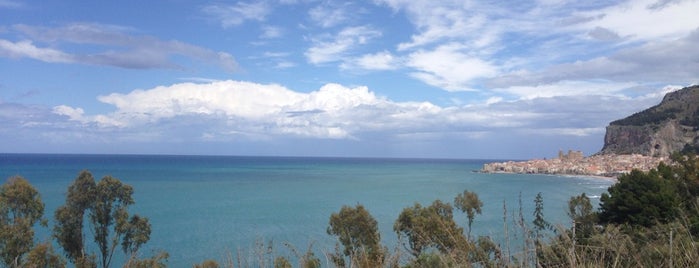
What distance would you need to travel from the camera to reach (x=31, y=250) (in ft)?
47.6

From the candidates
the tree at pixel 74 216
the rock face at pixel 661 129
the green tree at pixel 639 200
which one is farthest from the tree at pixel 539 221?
the rock face at pixel 661 129

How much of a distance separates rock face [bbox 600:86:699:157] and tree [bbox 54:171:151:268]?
96.2m

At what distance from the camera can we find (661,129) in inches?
4176

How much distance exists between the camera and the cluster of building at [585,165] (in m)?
91.1

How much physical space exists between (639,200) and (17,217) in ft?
71.9

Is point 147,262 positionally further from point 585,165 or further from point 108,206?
point 585,165

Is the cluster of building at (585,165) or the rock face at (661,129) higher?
the rock face at (661,129)

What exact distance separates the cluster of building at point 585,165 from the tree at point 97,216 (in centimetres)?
7870

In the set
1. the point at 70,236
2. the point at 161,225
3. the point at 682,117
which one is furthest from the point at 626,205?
the point at 682,117

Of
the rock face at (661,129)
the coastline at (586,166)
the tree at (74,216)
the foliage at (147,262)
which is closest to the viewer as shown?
the foliage at (147,262)

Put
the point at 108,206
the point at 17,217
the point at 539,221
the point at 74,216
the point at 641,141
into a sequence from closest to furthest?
the point at 17,217 → the point at 74,216 → the point at 108,206 → the point at 539,221 → the point at 641,141

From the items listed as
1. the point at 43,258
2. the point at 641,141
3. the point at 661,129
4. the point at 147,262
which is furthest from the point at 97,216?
the point at 641,141

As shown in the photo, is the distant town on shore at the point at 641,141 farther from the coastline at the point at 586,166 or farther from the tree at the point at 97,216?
the tree at the point at 97,216

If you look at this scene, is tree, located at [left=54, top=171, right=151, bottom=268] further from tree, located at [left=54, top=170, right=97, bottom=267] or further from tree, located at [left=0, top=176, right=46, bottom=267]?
tree, located at [left=0, top=176, right=46, bottom=267]
